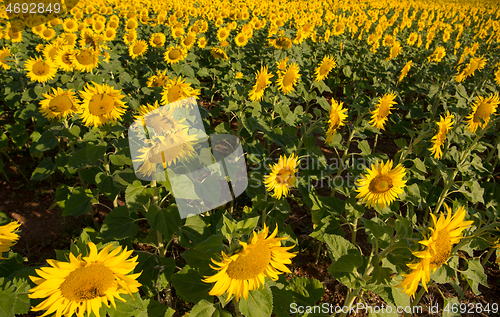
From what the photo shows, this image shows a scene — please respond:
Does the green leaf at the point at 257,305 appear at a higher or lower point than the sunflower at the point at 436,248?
lower

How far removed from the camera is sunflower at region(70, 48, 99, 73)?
3.98 meters

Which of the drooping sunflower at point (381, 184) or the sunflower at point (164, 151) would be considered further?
the drooping sunflower at point (381, 184)

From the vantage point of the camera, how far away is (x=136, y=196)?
206 centimetres

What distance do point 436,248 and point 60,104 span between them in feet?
11.1

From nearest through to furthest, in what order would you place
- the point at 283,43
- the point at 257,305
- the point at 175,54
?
the point at 257,305 < the point at 175,54 < the point at 283,43

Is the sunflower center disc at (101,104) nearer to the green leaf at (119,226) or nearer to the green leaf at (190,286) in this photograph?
the green leaf at (119,226)

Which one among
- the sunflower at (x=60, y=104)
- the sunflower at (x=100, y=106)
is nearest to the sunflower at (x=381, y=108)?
the sunflower at (x=100, y=106)

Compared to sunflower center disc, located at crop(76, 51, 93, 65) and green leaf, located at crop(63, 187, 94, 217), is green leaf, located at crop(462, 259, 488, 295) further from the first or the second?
sunflower center disc, located at crop(76, 51, 93, 65)

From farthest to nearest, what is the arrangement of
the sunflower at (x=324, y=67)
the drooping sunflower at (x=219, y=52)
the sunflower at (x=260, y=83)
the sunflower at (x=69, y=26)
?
the sunflower at (x=69, y=26) < the drooping sunflower at (x=219, y=52) < the sunflower at (x=324, y=67) < the sunflower at (x=260, y=83)

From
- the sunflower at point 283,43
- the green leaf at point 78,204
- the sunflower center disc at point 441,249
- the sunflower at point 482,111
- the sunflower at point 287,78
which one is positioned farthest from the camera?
the sunflower at point 283,43

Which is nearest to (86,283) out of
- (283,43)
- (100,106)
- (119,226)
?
(119,226)

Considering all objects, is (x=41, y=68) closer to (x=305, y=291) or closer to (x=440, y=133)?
(x=305, y=291)

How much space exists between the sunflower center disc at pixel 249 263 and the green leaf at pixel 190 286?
608 mm

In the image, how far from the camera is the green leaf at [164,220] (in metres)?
2.09
